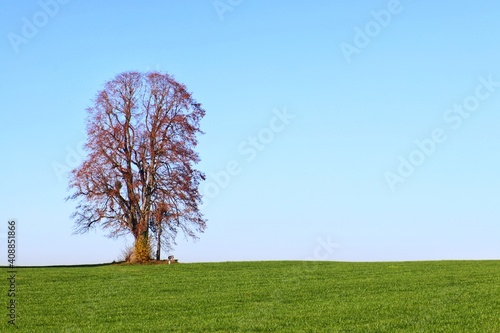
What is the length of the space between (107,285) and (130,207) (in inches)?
622

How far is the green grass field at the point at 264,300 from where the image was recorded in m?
18.9

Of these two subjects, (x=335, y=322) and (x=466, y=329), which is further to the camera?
(x=335, y=322)

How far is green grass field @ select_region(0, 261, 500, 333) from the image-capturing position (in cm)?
1894

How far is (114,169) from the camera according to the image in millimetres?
46844

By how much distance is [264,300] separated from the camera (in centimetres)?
2464

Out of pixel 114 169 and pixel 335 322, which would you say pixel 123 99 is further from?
pixel 335 322

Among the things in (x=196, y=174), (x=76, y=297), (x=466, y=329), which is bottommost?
(x=466, y=329)

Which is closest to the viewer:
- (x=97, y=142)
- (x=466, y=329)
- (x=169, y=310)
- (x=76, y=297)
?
(x=466, y=329)

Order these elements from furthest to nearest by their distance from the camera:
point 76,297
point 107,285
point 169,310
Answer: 1. point 107,285
2. point 76,297
3. point 169,310

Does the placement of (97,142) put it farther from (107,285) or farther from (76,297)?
(76,297)

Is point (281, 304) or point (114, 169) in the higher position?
point (114, 169)

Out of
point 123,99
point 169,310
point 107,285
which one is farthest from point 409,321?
point 123,99

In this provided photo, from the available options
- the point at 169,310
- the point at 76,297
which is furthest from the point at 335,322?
the point at 76,297

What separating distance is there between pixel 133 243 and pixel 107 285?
1484 cm
